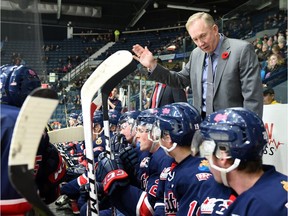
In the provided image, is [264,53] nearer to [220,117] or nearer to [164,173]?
[164,173]

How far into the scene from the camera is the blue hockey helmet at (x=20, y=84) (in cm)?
159

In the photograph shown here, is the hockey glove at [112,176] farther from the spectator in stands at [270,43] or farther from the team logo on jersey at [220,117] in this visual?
the spectator in stands at [270,43]

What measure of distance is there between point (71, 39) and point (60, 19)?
2.33 m

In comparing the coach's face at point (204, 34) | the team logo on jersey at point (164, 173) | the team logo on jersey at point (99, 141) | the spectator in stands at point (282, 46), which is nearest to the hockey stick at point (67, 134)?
the team logo on jersey at point (164, 173)

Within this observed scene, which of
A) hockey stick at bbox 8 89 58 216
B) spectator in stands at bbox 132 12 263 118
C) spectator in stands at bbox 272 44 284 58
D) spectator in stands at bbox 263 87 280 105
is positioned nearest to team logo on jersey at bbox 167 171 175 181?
spectator in stands at bbox 132 12 263 118

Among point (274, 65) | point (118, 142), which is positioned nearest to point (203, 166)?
point (118, 142)

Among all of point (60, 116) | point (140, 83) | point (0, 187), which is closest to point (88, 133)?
point (0, 187)

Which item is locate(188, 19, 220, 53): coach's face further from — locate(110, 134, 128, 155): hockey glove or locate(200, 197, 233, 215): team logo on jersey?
locate(110, 134, 128, 155): hockey glove

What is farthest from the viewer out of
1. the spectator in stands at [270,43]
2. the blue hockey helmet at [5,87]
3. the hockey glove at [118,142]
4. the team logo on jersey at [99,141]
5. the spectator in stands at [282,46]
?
the spectator in stands at [270,43]

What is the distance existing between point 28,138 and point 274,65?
325 centimetres

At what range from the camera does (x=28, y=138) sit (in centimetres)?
80

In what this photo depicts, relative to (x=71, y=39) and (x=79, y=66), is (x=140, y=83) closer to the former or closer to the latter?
(x=79, y=66)

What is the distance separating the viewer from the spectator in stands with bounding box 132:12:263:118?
1.96 meters

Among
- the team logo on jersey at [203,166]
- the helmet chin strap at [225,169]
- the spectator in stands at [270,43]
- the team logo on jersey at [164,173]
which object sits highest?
the spectator in stands at [270,43]
